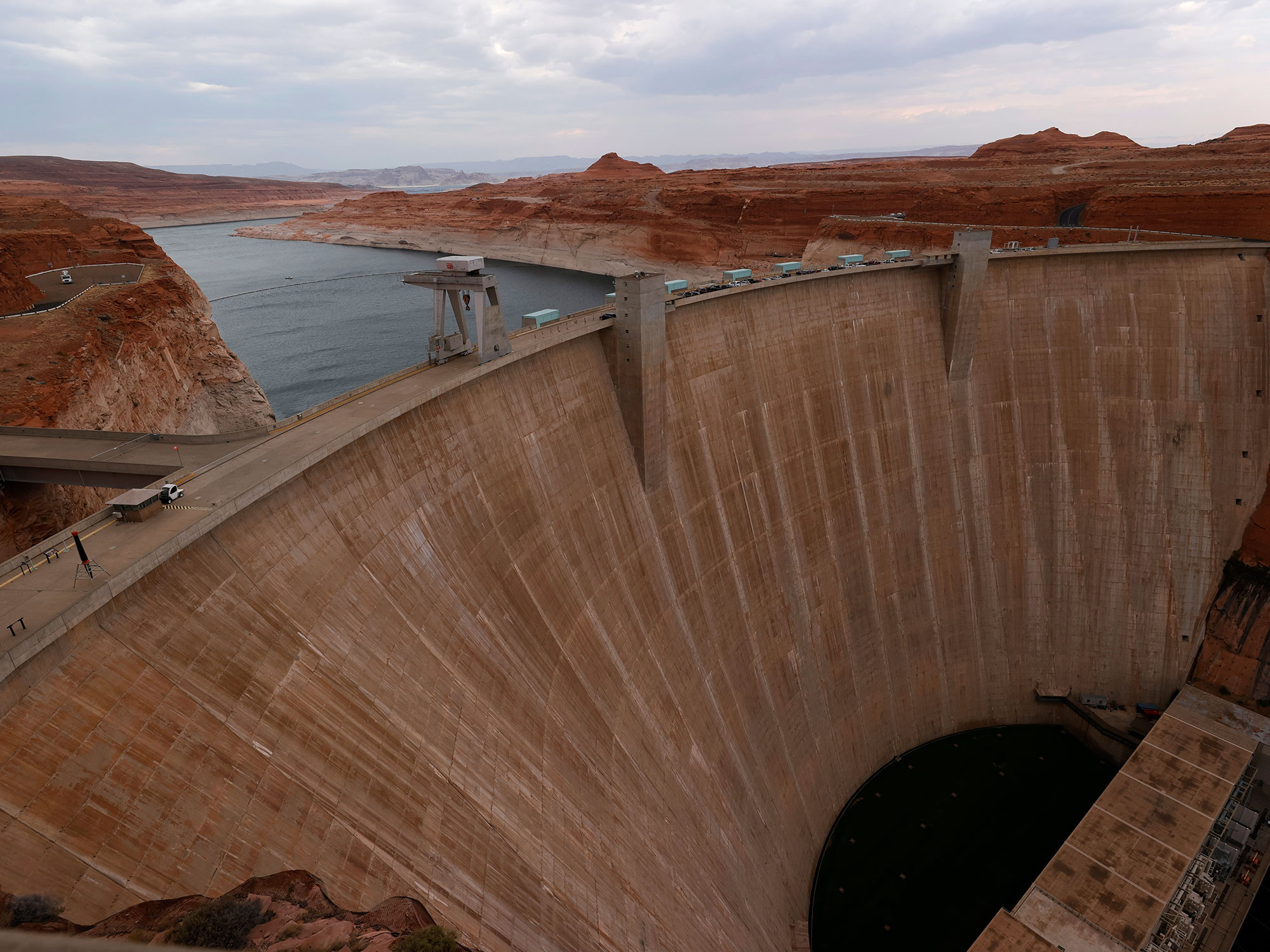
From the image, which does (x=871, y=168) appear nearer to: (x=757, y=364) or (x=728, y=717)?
(x=757, y=364)

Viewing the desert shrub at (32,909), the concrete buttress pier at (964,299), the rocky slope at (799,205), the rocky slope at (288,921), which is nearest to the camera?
the desert shrub at (32,909)

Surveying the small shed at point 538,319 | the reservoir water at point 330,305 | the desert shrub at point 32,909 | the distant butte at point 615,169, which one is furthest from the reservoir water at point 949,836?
the distant butte at point 615,169

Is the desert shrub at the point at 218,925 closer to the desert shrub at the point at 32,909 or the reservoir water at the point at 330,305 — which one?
the desert shrub at the point at 32,909

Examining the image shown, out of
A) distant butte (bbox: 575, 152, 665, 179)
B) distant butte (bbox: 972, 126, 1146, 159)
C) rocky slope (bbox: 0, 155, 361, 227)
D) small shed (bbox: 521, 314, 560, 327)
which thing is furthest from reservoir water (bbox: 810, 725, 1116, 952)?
rocky slope (bbox: 0, 155, 361, 227)

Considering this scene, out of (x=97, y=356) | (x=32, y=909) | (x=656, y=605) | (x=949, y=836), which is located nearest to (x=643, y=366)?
(x=656, y=605)

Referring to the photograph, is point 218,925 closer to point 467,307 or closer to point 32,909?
point 32,909
